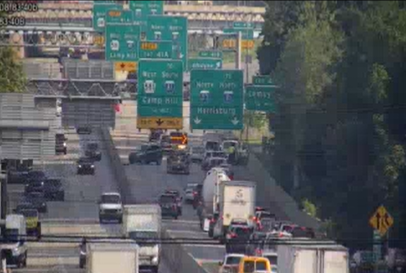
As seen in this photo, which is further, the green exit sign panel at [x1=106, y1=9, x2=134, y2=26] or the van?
the green exit sign panel at [x1=106, y1=9, x2=134, y2=26]

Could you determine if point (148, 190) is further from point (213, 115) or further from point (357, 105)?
point (213, 115)

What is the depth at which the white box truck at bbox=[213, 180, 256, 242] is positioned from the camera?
57281 mm

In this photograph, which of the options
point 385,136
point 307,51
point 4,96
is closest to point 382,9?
point 307,51

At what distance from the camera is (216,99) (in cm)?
5172

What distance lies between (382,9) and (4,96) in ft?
93.1

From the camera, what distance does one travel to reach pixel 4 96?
43.7 meters

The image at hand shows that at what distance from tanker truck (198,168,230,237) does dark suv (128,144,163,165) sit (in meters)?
14.1

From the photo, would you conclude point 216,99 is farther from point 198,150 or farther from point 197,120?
point 198,150

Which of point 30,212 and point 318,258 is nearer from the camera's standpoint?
point 318,258

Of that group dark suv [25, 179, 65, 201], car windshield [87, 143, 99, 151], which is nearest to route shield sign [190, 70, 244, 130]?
dark suv [25, 179, 65, 201]

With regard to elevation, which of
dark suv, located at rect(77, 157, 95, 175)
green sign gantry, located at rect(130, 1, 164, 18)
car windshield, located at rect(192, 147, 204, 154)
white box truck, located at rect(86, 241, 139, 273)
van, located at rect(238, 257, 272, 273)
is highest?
green sign gantry, located at rect(130, 1, 164, 18)

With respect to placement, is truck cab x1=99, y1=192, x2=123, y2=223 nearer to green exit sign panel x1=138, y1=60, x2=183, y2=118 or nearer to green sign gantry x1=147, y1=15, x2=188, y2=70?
green exit sign panel x1=138, y1=60, x2=183, y2=118

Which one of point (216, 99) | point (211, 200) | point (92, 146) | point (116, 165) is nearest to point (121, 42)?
point (92, 146)

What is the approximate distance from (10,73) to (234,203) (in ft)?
47.8
